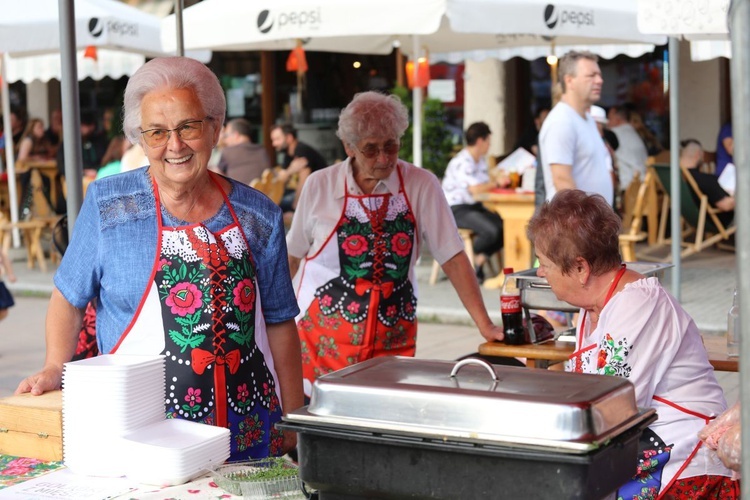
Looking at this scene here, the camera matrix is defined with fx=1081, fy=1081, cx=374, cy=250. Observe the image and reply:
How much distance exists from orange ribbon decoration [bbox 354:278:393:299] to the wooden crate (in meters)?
1.89

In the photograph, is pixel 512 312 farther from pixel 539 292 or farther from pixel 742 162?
pixel 742 162

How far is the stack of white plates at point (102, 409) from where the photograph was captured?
2.19m

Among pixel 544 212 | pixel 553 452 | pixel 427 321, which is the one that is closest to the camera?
pixel 553 452

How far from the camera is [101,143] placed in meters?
15.4

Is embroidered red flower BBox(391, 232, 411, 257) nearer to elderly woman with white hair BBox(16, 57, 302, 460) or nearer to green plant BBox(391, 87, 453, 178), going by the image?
elderly woman with white hair BBox(16, 57, 302, 460)

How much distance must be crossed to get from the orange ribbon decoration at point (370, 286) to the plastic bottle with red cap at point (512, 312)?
0.49m

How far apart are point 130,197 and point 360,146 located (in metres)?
1.71

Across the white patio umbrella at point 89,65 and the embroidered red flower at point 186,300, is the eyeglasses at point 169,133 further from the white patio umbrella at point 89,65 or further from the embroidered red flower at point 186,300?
the white patio umbrella at point 89,65

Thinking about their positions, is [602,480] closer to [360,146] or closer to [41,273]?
[360,146]

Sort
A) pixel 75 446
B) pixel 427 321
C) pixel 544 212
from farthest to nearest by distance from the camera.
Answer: pixel 427 321 → pixel 544 212 → pixel 75 446

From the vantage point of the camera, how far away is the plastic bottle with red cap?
398 centimetres

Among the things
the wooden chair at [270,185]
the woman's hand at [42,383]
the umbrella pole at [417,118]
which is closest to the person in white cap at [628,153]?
the umbrella pole at [417,118]

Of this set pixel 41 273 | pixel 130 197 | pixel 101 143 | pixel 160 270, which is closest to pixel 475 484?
pixel 160 270

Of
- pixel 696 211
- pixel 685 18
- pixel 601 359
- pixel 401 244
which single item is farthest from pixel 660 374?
pixel 696 211
